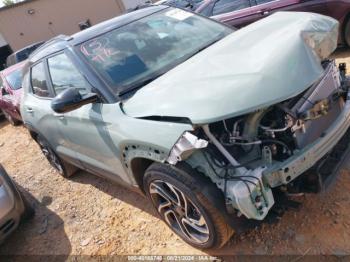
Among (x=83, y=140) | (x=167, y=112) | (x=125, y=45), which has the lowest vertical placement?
(x=83, y=140)

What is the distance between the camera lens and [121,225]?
141 inches

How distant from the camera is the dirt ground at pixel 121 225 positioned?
2.68m

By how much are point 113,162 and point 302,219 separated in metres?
1.69

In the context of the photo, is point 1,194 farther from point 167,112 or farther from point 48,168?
point 167,112

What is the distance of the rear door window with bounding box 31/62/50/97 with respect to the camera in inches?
157

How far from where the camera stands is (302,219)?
9.27 ft

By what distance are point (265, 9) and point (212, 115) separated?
4.75 metres

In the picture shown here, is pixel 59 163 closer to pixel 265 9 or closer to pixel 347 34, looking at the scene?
pixel 265 9

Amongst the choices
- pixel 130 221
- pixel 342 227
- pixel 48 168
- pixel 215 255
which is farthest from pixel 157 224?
pixel 48 168

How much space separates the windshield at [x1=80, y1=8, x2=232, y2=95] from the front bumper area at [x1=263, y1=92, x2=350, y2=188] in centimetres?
136

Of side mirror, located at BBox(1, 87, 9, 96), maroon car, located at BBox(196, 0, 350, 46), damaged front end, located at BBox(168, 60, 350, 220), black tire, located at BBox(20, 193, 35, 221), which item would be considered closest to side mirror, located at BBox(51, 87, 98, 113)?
damaged front end, located at BBox(168, 60, 350, 220)

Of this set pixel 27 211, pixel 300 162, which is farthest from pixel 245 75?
pixel 27 211

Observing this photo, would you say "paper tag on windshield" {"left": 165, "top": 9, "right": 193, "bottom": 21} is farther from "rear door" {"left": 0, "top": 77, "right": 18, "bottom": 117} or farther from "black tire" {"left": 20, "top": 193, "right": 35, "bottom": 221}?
"rear door" {"left": 0, "top": 77, "right": 18, "bottom": 117}

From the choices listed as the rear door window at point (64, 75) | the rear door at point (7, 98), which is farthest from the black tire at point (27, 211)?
the rear door at point (7, 98)
